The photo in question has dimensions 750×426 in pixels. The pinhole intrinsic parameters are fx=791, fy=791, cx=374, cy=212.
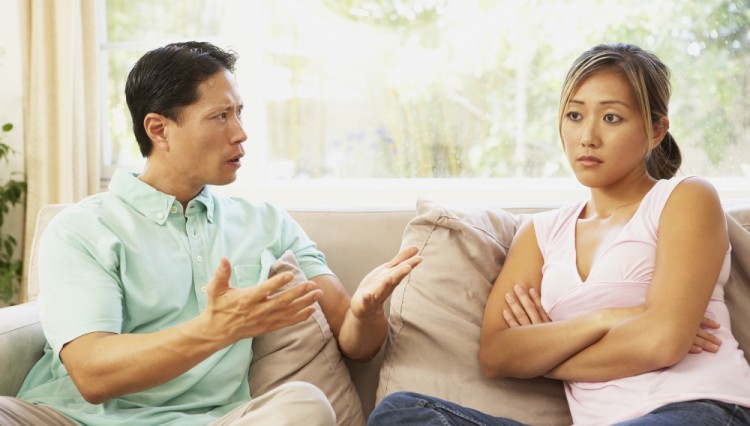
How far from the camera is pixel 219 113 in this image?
70.5 inches

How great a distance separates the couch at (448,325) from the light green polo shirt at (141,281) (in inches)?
5.8

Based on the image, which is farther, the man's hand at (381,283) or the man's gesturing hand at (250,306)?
the man's hand at (381,283)

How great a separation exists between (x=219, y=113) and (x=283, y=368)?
588 millimetres

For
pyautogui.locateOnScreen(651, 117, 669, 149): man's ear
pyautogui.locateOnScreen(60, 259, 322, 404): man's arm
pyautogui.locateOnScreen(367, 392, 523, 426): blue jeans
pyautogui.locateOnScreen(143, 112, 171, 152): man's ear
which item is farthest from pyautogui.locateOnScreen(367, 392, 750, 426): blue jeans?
pyautogui.locateOnScreen(143, 112, 171, 152): man's ear

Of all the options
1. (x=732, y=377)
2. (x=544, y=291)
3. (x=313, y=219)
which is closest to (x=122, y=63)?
(x=313, y=219)

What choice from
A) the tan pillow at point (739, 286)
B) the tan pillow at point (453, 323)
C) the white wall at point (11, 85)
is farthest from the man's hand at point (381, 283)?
the white wall at point (11, 85)

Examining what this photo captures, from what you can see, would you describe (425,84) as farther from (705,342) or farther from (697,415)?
(697,415)

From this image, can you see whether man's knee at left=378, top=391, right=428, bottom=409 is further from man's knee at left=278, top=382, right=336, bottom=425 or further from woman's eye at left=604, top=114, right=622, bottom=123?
woman's eye at left=604, top=114, right=622, bottom=123

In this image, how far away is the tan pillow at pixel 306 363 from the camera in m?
1.71

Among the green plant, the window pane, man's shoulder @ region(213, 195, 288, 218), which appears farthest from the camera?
the green plant

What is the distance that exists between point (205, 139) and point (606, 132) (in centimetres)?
87

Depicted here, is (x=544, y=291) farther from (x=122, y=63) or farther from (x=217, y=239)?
(x=122, y=63)

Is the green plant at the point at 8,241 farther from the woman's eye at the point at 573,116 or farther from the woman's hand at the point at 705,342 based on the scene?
the woman's hand at the point at 705,342

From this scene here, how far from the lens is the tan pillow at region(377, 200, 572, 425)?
1654mm
